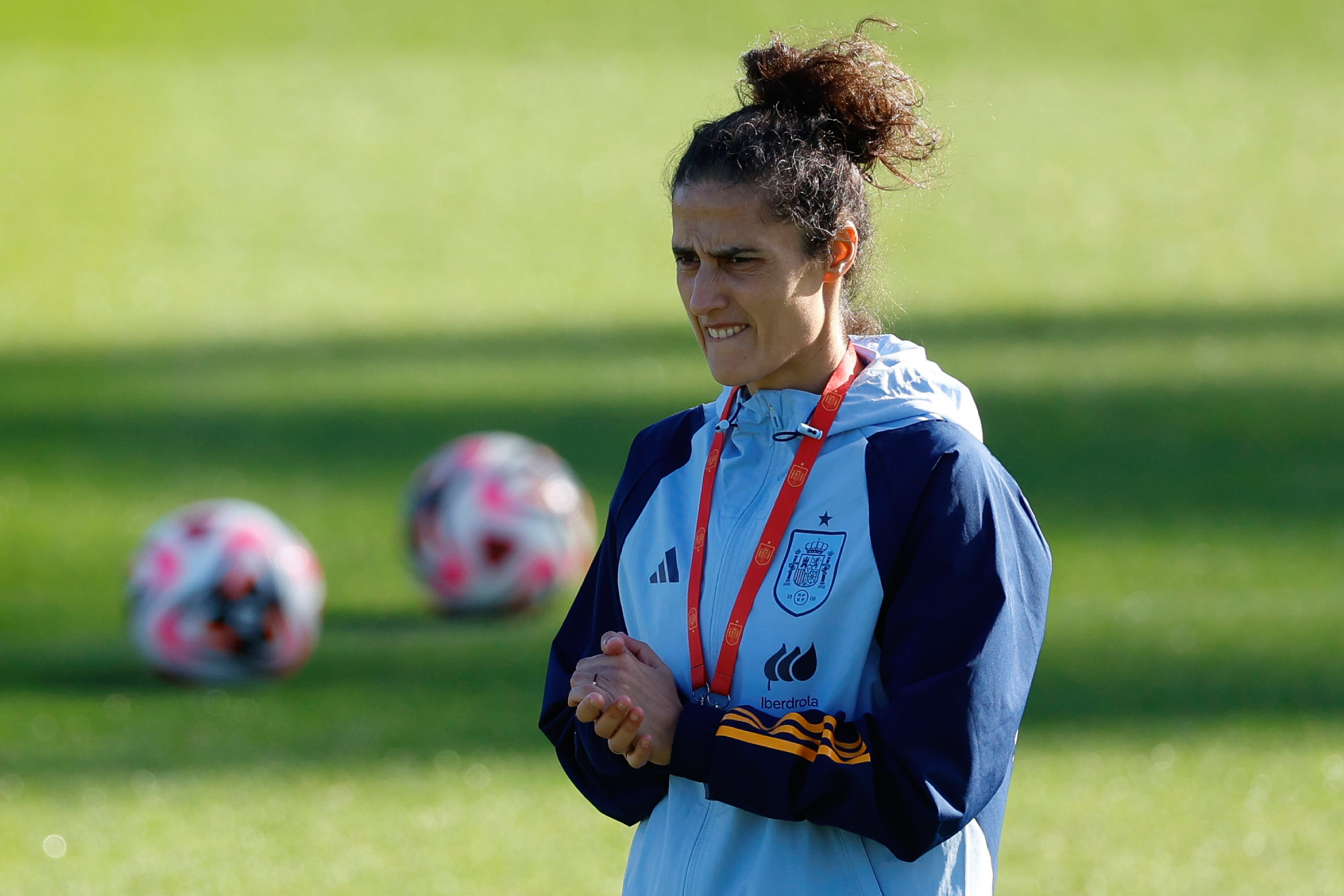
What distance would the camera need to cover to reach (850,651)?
2.81 meters

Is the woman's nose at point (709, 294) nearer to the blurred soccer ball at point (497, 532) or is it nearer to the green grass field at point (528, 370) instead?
the green grass field at point (528, 370)

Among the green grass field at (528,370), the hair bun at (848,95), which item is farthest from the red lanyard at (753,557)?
the green grass field at (528,370)

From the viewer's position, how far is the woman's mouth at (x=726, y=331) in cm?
296

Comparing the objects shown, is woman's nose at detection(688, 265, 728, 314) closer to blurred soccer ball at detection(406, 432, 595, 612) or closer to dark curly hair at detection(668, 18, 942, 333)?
dark curly hair at detection(668, 18, 942, 333)

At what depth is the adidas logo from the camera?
3008mm

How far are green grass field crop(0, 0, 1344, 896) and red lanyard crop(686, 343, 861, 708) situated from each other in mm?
672

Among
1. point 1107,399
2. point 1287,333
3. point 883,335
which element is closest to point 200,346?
point 1107,399

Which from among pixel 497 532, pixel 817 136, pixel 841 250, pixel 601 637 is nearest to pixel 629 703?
pixel 601 637

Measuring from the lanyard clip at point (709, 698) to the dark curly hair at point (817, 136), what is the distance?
30.2 inches

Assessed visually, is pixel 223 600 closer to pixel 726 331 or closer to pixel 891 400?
pixel 726 331

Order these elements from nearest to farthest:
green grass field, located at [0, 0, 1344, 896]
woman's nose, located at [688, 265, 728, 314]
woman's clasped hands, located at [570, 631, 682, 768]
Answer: woman's clasped hands, located at [570, 631, 682, 768] < woman's nose, located at [688, 265, 728, 314] < green grass field, located at [0, 0, 1344, 896]

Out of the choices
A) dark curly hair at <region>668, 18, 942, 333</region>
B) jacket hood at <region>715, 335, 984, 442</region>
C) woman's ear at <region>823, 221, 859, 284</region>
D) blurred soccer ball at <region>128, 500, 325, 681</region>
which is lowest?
blurred soccer ball at <region>128, 500, 325, 681</region>

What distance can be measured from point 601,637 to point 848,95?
108 centimetres

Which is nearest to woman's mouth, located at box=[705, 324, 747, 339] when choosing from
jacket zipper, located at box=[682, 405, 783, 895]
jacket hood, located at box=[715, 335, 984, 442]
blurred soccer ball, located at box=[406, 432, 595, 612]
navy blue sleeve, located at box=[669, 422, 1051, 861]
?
jacket hood, located at box=[715, 335, 984, 442]
